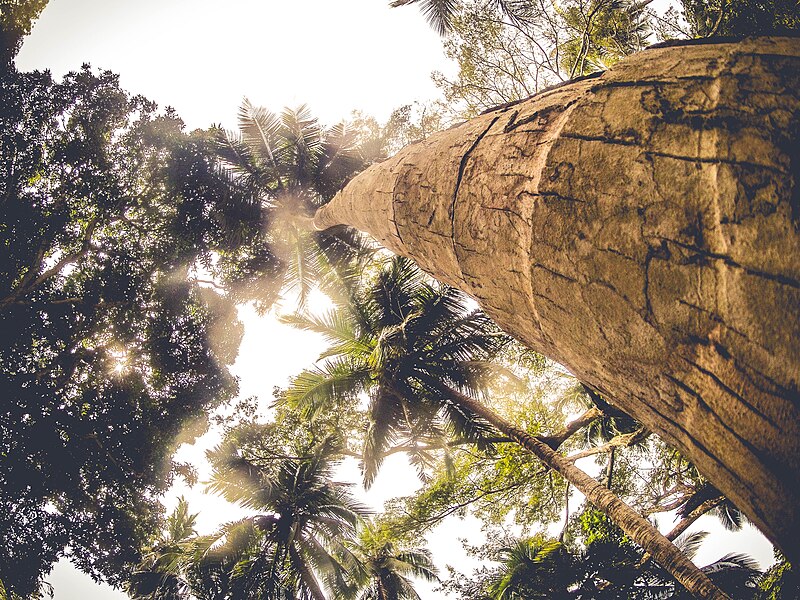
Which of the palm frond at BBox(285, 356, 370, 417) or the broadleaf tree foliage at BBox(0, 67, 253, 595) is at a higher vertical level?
the broadleaf tree foliage at BBox(0, 67, 253, 595)

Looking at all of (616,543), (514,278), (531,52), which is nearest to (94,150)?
(531,52)

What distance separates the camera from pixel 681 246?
0.73 m

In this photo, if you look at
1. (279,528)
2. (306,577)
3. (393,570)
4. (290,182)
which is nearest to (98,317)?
(290,182)

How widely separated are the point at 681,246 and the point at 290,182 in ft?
36.0

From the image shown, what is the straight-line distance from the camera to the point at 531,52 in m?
8.46

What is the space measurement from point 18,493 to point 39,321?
379 centimetres

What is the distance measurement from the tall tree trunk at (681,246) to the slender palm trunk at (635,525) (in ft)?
13.6

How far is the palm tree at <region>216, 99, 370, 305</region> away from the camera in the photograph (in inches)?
401

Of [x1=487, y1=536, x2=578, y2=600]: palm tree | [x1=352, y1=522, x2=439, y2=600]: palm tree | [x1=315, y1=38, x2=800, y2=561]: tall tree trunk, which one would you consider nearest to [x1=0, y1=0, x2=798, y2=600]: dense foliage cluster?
[x1=487, y1=536, x2=578, y2=600]: palm tree

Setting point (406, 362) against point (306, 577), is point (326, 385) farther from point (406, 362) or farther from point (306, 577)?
point (306, 577)

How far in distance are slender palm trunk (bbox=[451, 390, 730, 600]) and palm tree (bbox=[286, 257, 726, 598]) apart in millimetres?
1630

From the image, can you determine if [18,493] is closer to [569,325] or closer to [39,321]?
[39,321]

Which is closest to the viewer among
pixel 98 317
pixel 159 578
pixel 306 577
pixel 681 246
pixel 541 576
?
pixel 681 246

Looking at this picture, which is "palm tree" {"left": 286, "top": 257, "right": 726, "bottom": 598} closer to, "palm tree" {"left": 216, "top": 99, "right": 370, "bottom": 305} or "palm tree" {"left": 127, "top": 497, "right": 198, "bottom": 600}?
"palm tree" {"left": 216, "top": 99, "right": 370, "bottom": 305}
